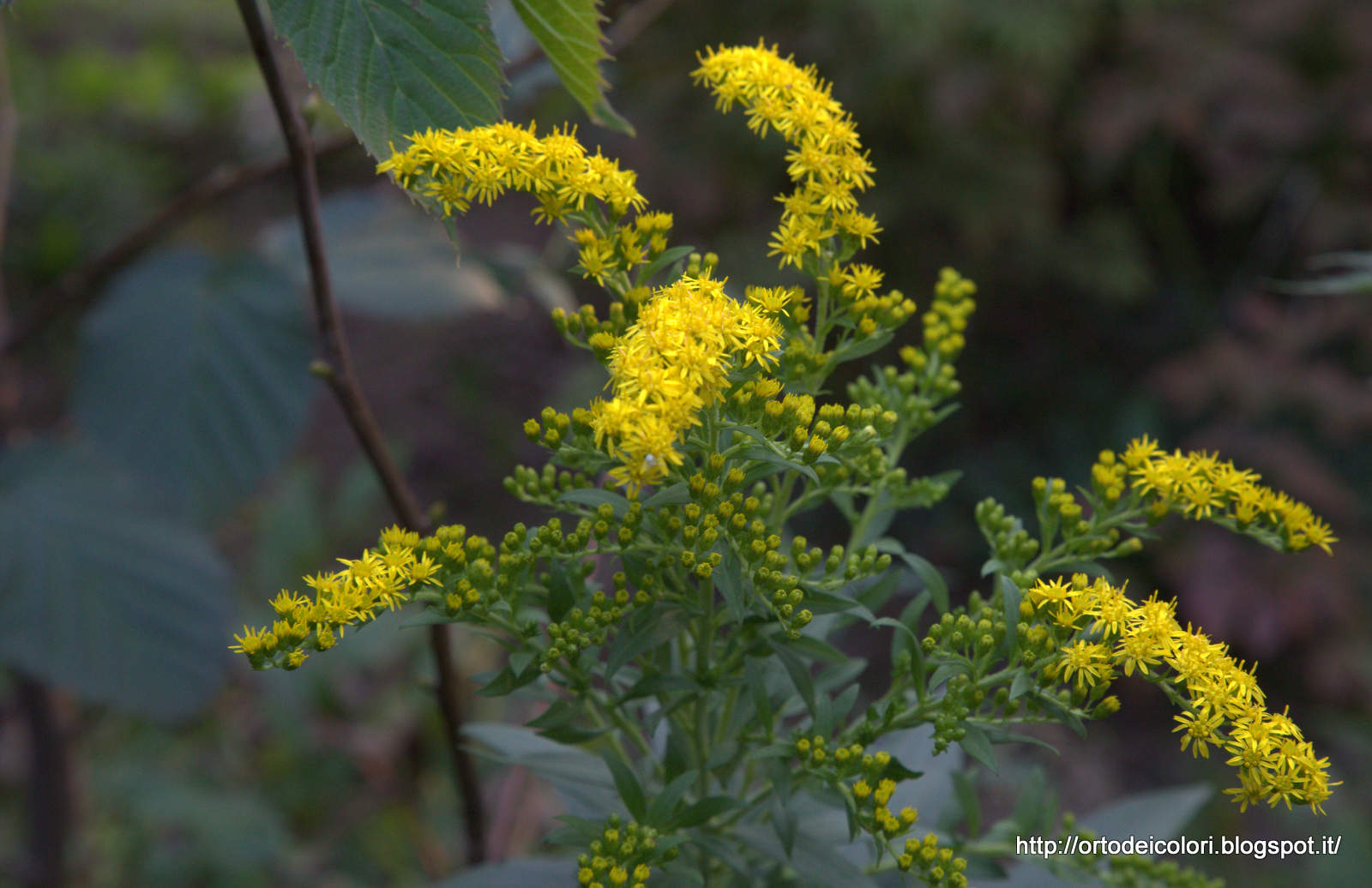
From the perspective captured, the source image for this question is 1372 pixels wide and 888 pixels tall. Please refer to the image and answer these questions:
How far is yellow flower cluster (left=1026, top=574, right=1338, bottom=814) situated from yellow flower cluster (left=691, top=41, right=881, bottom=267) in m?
0.34

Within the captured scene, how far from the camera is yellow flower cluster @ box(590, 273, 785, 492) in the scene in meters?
0.66

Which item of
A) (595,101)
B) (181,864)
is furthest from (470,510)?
(595,101)

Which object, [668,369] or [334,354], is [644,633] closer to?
[668,369]

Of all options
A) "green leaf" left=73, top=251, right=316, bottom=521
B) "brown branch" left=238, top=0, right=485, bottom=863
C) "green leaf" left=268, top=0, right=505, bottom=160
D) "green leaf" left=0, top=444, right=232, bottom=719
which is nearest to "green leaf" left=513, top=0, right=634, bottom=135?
"green leaf" left=268, top=0, right=505, bottom=160

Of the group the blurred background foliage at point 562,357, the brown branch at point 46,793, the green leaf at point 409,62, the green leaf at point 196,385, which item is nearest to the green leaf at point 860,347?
the green leaf at point 409,62

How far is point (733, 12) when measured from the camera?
4301mm

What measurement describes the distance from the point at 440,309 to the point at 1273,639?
2759 mm

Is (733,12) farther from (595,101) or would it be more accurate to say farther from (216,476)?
(595,101)

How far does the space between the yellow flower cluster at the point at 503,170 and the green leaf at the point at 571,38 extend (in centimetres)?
6

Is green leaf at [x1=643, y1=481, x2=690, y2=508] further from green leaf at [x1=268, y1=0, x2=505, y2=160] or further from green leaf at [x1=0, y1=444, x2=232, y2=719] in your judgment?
green leaf at [x1=0, y1=444, x2=232, y2=719]

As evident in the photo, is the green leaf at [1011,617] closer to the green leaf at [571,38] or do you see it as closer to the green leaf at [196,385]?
the green leaf at [571,38]

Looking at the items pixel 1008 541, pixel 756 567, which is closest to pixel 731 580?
pixel 756 567

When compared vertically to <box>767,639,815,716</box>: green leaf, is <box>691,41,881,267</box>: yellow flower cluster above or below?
above

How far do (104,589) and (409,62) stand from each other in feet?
4.58
